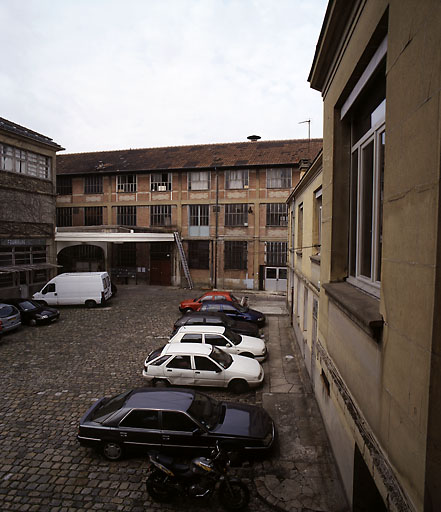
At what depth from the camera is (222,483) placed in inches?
232

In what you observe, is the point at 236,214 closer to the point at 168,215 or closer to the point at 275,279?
the point at 168,215

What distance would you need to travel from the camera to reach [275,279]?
2814cm

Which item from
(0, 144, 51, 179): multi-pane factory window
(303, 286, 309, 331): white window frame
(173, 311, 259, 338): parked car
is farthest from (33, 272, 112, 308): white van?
(303, 286, 309, 331): white window frame

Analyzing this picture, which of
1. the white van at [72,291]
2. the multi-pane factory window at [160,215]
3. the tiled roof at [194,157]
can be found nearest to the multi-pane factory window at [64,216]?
the tiled roof at [194,157]

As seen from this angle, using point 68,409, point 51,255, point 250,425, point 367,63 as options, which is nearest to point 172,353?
point 68,409

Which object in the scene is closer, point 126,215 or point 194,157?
point 194,157

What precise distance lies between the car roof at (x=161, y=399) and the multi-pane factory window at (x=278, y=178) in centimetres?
2263

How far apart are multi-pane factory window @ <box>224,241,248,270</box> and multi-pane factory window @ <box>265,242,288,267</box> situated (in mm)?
1787

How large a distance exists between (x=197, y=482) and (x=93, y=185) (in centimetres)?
3055

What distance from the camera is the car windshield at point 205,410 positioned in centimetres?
729

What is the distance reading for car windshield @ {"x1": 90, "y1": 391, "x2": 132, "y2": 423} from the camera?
7.51 meters

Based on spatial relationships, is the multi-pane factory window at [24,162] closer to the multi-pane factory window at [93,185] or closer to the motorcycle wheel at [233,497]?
the multi-pane factory window at [93,185]

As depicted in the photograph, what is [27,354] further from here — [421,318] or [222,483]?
[421,318]

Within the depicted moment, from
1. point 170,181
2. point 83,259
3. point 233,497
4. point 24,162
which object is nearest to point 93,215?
point 83,259
